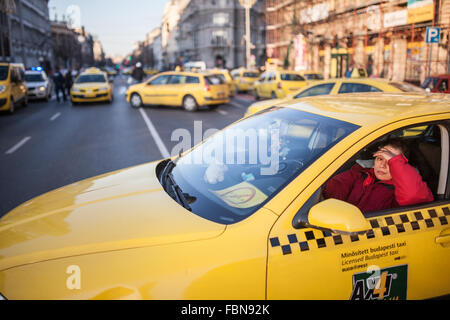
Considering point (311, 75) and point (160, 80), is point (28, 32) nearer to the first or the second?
point (160, 80)

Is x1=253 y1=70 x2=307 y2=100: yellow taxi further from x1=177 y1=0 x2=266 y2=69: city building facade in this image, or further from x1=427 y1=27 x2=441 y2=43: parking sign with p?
x1=177 y1=0 x2=266 y2=69: city building facade

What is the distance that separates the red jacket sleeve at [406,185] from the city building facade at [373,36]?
1595 centimetres

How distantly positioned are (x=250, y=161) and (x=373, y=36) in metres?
28.2

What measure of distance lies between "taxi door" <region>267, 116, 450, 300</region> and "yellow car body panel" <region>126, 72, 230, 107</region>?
1543 centimetres

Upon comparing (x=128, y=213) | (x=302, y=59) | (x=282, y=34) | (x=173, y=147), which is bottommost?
(x=173, y=147)

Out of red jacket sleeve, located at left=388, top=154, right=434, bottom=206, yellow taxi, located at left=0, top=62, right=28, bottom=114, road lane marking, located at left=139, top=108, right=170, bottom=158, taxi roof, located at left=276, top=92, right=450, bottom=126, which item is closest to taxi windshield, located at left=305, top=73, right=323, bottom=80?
road lane marking, located at left=139, top=108, right=170, bottom=158

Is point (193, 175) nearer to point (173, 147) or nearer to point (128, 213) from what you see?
point (128, 213)

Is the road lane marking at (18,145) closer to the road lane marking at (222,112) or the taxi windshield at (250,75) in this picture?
the road lane marking at (222,112)

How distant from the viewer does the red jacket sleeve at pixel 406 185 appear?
2410 millimetres

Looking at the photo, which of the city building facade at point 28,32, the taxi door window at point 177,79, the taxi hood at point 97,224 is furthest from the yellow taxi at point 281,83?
the city building facade at point 28,32

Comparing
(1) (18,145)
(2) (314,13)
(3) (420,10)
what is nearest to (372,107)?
(1) (18,145)
